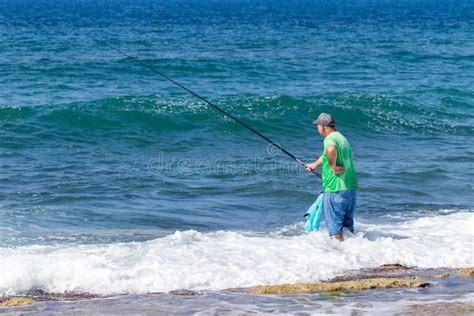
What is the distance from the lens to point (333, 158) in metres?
7.90

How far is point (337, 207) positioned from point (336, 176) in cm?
28

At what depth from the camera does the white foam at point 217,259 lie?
23.5 feet

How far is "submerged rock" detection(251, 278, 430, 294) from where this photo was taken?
6934 millimetres

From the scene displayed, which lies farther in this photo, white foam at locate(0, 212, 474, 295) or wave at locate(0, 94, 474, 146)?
wave at locate(0, 94, 474, 146)

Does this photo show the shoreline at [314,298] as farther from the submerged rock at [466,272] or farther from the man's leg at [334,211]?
the man's leg at [334,211]

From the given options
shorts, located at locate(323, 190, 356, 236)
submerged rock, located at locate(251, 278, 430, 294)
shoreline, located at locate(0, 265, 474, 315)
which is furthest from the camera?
shorts, located at locate(323, 190, 356, 236)

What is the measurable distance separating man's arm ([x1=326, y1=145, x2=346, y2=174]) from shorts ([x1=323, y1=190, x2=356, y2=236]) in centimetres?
20

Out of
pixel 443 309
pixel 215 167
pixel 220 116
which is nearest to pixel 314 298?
pixel 443 309

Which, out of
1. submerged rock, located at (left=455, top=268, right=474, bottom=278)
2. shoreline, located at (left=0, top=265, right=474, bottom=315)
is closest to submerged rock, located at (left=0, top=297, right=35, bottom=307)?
shoreline, located at (left=0, top=265, right=474, bottom=315)

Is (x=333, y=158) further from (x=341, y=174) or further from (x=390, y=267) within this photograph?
(x=390, y=267)


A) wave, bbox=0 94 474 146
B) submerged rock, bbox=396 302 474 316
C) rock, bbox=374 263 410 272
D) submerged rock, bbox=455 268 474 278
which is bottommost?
rock, bbox=374 263 410 272

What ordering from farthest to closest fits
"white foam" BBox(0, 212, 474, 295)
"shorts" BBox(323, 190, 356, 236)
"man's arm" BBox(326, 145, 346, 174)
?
"shorts" BBox(323, 190, 356, 236), "man's arm" BBox(326, 145, 346, 174), "white foam" BBox(0, 212, 474, 295)

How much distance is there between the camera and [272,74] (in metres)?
23.8

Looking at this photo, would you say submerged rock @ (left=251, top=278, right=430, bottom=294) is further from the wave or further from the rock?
the wave
